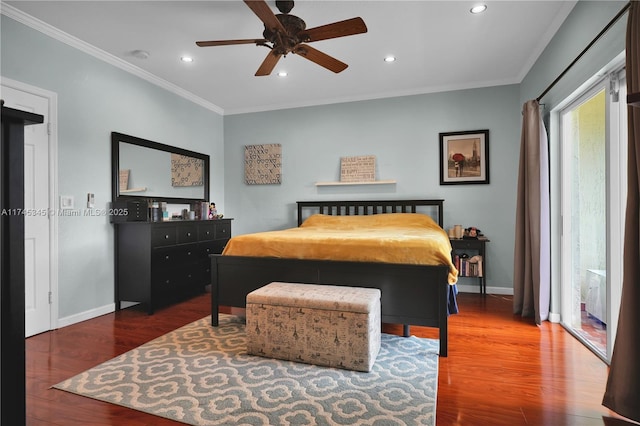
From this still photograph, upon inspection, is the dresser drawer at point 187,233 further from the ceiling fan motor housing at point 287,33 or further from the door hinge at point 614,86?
the door hinge at point 614,86

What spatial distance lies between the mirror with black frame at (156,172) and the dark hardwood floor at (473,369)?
140cm

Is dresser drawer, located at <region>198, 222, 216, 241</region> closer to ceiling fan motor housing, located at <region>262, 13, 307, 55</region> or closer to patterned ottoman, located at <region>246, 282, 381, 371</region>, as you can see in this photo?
patterned ottoman, located at <region>246, 282, 381, 371</region>

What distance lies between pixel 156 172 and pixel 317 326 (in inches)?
121

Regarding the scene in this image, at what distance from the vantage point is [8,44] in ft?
9.05

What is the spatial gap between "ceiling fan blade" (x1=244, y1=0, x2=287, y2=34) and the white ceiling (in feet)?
1.42

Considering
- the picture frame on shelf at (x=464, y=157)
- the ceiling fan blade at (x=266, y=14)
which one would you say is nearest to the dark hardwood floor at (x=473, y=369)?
the picture frame on shelf at (x=464, y=157)

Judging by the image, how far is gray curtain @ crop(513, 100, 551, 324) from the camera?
3.11 meters

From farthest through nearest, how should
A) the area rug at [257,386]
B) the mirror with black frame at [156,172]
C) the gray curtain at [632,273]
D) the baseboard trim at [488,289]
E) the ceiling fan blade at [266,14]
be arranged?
the baseboard trim at [488,289] → the mirror with black frame at [156,172] → the ceiling fan blade at [266,14] → the area rug at [257,386] → the gray curtain at [632,273]

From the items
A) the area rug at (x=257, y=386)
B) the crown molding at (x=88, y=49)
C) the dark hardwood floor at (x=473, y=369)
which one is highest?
the crown molding at (x=88, y=49)

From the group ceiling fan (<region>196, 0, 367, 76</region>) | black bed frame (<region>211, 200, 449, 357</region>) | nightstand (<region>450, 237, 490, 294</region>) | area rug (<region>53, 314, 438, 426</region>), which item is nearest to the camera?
area rug (<region>53, 314, 438, 426</region>)

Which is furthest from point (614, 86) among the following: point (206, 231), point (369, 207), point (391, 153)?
point (206, 231)

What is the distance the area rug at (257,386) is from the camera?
1.72m

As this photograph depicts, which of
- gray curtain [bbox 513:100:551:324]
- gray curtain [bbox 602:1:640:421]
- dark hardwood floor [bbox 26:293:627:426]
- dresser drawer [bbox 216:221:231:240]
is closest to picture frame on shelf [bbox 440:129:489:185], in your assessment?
gray curtain [bbox 513:100:551:324]

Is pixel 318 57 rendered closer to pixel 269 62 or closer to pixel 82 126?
pixel 269 62
